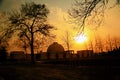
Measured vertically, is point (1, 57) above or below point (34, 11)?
below

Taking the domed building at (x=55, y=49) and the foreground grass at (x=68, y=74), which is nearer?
the foreground grass at (x=68, y=74)

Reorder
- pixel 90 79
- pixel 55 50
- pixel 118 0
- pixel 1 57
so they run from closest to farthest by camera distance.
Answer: pixel 118 0
pixel 90 79
pixel 1 57
pixel 55 50

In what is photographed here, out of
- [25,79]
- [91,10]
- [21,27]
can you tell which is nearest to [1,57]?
[21,27]

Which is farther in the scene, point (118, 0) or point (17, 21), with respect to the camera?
point (17, 21)

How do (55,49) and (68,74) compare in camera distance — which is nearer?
(68,74)

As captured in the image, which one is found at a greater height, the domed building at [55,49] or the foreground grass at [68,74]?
the domed building at [55,49]

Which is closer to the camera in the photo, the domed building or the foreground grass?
the foreground grass

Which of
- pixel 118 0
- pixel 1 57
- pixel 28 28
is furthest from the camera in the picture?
pixel 1 57

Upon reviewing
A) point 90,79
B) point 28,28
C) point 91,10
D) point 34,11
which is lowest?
point 90,79

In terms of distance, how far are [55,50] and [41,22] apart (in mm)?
47150

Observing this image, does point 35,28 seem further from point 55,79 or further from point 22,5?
point 55,79

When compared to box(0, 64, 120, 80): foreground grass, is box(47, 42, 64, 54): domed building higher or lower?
higher

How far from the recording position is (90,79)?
17.8 metres

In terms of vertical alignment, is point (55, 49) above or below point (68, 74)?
above
